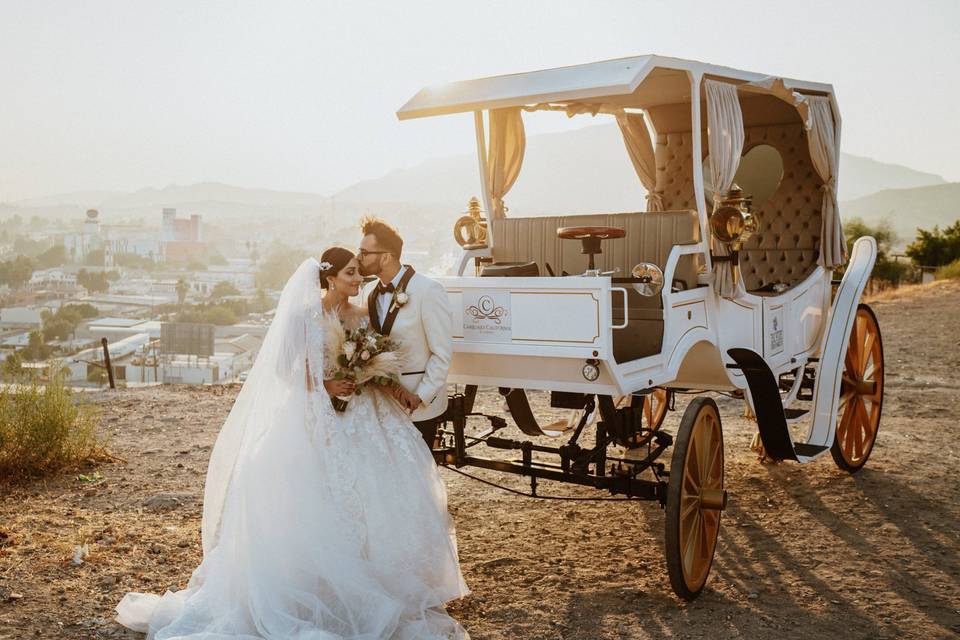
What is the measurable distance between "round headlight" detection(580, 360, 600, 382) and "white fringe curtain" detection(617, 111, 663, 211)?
3.77m

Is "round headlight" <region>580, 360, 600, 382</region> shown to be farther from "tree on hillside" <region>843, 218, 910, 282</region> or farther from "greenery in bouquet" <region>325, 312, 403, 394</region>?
"tree on hillside" <region>843, 218, 910, 282</region>

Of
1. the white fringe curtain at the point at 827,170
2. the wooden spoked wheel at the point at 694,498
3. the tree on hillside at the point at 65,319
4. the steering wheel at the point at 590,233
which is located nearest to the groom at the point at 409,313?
the steering wheel at the point at 590,233

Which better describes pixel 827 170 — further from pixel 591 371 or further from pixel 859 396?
pixel 591 371

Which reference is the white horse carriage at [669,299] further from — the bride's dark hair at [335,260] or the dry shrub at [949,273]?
the dry shrub at [949,273]

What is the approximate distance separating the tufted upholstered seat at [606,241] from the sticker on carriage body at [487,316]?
1254 mm

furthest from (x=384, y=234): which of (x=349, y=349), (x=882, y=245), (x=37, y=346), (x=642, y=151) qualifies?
(x=882, y=245)

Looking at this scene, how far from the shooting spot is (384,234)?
423 centimetres

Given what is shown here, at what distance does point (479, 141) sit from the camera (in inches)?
242

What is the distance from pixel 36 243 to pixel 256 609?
203 ft

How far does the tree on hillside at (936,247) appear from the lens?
27.8m

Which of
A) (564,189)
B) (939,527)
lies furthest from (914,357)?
(564,189)

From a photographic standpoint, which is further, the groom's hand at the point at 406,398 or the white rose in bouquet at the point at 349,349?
the groom's hand at the point at 406,398

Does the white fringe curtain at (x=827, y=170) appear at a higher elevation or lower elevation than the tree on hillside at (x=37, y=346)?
higher

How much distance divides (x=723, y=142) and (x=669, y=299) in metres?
1.16
